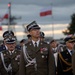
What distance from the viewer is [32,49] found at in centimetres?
838

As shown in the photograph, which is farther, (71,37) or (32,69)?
(71,37)

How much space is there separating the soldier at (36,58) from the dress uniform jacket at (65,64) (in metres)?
0.90

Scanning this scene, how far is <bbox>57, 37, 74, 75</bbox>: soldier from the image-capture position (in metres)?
9.07

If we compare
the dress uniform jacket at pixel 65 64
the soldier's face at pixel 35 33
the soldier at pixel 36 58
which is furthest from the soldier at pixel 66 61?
the soldier's face at pixel 35 33

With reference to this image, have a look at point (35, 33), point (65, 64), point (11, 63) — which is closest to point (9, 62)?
point (11, 63)

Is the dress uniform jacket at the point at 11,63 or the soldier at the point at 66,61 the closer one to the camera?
the soldier at the point at 66,61

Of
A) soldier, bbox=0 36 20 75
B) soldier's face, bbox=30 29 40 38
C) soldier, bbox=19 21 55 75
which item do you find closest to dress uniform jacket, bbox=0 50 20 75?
soldier, bbox=0 36 20 75

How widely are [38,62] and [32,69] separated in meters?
0.20

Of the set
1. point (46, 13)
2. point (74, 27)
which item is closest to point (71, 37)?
point (46, 13)

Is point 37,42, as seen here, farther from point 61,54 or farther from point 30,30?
point 61,54

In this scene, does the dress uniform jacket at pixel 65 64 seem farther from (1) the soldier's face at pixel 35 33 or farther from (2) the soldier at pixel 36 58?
(1) the soldier's face at pixel 35 33

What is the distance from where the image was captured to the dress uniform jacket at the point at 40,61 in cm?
819

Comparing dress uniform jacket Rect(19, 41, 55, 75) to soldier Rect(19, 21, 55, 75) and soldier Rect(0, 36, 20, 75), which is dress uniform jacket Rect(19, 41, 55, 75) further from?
soldier Rect(0, 36, 20, 75)

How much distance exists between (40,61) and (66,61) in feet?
3.43
